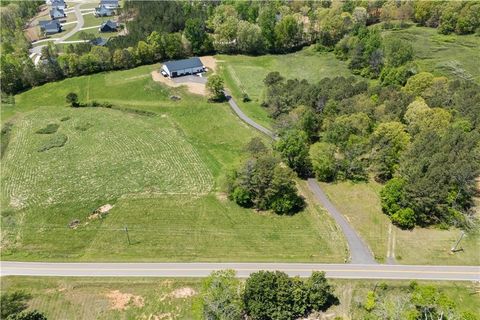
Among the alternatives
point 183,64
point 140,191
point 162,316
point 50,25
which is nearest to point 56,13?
point 50,25

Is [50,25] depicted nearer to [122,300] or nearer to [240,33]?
[240,33]

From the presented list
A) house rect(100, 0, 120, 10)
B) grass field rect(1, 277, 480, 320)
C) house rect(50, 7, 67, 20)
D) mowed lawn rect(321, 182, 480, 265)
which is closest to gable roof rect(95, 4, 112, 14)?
house rect(100, 0, 120, 10)

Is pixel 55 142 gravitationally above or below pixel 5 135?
above

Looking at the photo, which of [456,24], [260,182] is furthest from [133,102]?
[456,24]

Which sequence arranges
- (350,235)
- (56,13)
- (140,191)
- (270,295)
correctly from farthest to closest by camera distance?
(56,13) → (140,191) → (350,235) → (270,295)

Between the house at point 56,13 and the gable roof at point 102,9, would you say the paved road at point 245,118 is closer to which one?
the gable roof at point 102,9

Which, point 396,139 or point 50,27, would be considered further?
point 50,27

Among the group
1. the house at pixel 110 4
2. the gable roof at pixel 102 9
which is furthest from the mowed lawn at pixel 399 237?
the house at pixel 110 4

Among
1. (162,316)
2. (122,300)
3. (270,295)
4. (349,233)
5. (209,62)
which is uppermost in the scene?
(270,295)
